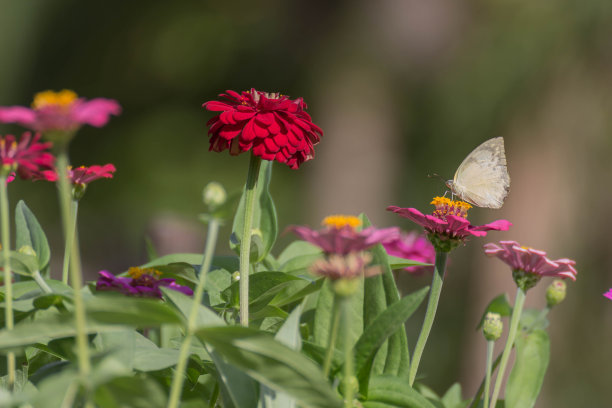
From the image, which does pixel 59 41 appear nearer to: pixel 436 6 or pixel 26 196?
pixel 26 196

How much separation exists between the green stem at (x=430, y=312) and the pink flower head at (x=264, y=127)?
0.13m

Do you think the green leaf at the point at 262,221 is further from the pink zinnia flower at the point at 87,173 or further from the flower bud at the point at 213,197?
the flower bud at the point at 213,197

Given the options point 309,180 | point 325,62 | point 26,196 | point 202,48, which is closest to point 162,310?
point 309,180

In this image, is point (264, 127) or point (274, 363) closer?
point (274, 363)

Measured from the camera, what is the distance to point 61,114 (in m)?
0.31

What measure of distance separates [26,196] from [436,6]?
341 centimetres

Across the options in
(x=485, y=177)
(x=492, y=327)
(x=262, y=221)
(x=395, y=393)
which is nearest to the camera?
(x=395, y=393)

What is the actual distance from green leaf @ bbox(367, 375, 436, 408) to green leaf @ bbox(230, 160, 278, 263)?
0.61 feet

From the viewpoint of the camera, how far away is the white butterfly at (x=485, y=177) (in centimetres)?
80

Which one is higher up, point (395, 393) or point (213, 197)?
point (213, 197)

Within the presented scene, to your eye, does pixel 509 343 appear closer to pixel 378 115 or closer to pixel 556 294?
pixel 556 294

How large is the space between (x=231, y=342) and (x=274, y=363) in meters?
0.02

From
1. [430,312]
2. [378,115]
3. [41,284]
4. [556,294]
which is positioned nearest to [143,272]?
[41,284]

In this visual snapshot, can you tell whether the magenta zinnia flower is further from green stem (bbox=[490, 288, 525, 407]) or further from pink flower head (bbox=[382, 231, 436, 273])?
pink flower head (bbox=[382, 231, 436, 273])
